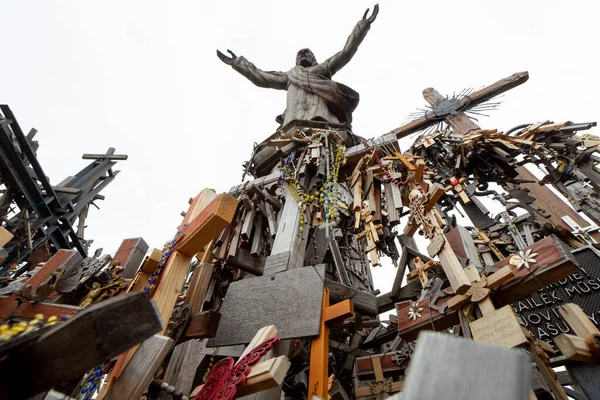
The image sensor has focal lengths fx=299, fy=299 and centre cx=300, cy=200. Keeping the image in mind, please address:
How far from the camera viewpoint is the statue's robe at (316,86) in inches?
288

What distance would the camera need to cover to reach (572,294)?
4.44 m

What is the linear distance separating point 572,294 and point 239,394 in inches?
204

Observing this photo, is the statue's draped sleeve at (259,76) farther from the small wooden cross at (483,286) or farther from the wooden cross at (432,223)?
the small wooden cross at (483,286)

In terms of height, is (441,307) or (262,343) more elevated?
(441,307)

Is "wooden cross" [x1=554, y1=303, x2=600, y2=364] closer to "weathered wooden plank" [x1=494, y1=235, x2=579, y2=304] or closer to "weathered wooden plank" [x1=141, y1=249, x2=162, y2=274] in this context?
"weathered wooden plank" [x1=494, y1=235, x2=579, y2=304]

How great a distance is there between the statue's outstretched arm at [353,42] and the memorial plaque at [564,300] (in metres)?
6.50

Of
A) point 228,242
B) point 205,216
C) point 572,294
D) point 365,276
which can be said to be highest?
point 365,276

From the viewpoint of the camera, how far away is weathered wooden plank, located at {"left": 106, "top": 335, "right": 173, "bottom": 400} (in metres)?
1.71

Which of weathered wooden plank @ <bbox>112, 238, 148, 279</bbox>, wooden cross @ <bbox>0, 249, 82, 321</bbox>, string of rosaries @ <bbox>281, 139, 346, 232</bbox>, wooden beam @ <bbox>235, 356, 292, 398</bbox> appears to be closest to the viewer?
wooden beam @ <bbox>235, 356, 292, 398</bbox>

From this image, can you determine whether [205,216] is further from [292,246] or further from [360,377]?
[360,377]

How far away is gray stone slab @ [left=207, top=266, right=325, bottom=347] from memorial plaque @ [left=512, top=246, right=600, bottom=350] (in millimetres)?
3692

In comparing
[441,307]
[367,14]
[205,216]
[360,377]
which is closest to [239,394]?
[205,216]

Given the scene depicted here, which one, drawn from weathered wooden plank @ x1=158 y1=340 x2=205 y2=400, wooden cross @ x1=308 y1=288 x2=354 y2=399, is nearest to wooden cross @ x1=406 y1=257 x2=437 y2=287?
wooden cross @ x1=308 y1=288 x2=354 y2=399

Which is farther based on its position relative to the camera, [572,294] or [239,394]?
[572,294]
